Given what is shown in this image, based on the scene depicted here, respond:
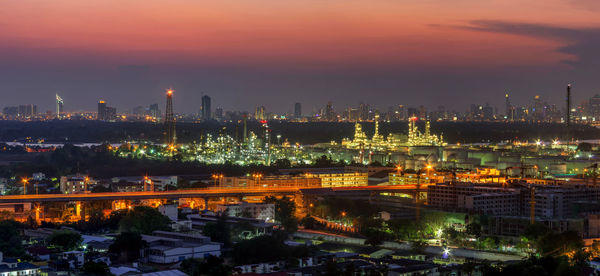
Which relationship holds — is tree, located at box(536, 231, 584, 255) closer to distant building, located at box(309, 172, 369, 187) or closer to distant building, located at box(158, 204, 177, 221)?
distant building, located at box(158, 204, 177, 221)

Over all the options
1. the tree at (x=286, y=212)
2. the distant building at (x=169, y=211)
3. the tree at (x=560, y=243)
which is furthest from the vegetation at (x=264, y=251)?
the distant building at (x=169, y=211)

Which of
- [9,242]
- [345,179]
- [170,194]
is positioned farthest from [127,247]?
[345,179]

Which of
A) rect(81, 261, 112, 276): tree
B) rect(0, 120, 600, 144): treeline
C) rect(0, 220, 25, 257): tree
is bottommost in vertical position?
rect(81, 261, 112, 276): tree

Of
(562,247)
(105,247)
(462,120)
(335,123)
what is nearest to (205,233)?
(105,247)

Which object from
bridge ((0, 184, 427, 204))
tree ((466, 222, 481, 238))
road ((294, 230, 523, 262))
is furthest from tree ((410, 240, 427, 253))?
bridge ((0, 184, 427, 204))

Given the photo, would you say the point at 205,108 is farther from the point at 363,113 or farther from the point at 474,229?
the point at 474,229
